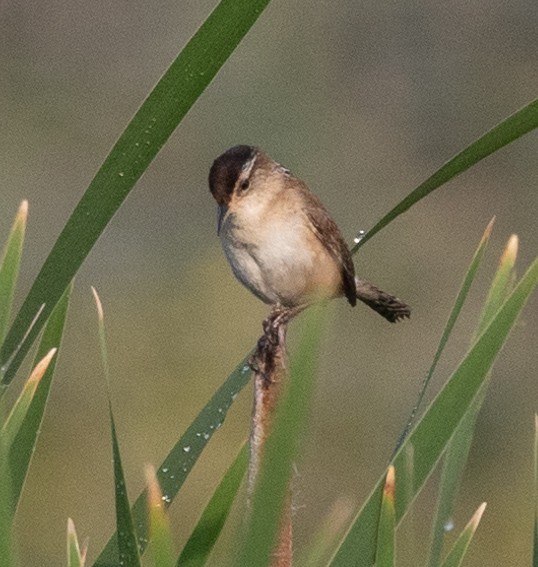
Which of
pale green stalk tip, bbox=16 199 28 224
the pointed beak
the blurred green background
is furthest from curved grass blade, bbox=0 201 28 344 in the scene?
the blurred green background

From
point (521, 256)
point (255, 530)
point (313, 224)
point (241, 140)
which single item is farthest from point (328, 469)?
point (255, 530)

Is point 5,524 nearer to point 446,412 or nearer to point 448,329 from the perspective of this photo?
point 446,412

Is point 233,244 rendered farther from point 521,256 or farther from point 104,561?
point 521,256

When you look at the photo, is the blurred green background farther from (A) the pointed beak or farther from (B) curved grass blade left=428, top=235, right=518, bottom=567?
(B) curved grass blade left=428, top=235, right=518, bottom=567

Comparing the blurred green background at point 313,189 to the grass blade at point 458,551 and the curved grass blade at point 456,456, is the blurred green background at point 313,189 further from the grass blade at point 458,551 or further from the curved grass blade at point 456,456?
the grass blade at point 458,551

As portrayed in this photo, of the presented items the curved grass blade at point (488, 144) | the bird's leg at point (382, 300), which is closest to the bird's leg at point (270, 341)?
the curved grass blade at point (488, 144)
